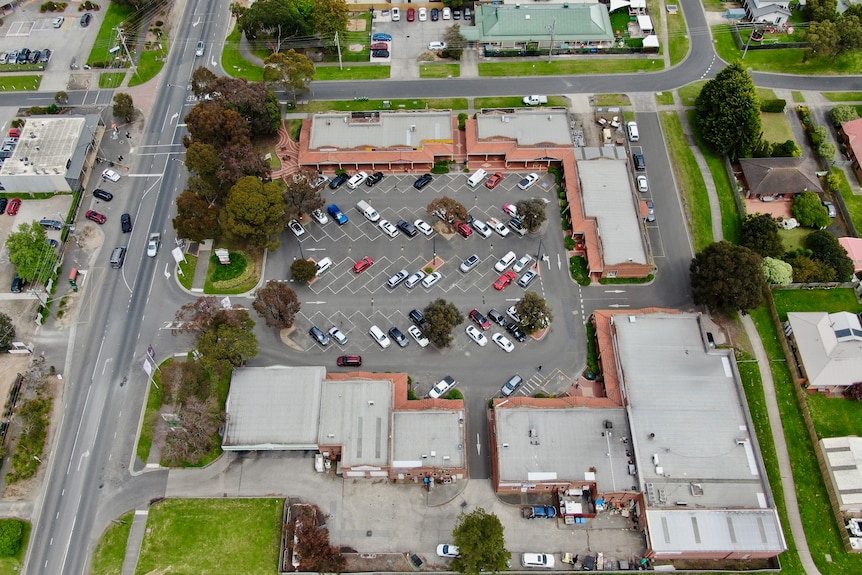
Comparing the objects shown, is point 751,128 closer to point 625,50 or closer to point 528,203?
point 625,50

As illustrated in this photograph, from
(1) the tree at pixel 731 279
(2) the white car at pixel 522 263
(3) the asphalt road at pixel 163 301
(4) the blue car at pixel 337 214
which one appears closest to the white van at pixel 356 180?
(3) the asphalt road at pixel 163 301

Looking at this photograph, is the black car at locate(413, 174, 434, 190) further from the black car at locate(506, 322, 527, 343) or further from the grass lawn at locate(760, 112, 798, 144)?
the grass lawn at locate(760, 112, 798, 144)

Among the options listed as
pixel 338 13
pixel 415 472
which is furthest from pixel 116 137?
pixel 415 472

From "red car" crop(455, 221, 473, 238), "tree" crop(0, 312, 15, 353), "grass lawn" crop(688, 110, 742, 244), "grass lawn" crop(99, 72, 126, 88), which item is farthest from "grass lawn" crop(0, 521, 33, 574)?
"grass lawn" crop(688, 110, 742, 244)

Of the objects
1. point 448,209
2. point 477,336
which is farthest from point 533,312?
point 448,209

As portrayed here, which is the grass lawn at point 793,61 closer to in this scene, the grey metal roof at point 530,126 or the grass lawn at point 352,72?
the grey metal roof at point 530,126

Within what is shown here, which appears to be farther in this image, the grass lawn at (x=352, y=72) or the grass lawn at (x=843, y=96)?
the grass lawn at (x=352, y=72)

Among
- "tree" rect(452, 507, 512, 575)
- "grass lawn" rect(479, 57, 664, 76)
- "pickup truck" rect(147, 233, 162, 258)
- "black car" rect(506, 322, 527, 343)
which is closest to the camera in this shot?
"tree" rect(452, 507, 512, 575)
